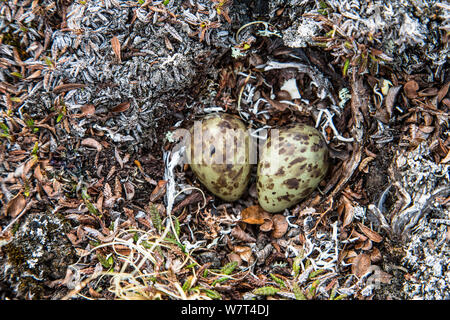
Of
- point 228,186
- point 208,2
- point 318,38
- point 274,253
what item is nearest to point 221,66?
point 208,2

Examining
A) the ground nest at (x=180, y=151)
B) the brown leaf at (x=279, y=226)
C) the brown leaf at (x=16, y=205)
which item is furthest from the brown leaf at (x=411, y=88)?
the brown leaf at (x=16, y=205)

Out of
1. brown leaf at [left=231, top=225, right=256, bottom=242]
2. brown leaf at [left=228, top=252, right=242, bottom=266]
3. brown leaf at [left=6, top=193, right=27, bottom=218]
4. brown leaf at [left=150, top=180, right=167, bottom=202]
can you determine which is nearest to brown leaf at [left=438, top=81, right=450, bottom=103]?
brown leaf at [left=231, top=225, right=256, bottom=242]

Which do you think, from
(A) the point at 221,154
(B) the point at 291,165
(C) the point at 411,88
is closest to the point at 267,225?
(B) the point at 291,165

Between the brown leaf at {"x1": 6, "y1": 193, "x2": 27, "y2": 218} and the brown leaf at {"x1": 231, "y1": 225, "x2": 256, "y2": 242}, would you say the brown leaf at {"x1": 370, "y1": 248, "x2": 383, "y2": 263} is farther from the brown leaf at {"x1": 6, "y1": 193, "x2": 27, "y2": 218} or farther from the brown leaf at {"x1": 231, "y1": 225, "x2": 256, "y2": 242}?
the brown leaf at {"x1": 6, "y1": 193, "x2": 27, "y2": 218}

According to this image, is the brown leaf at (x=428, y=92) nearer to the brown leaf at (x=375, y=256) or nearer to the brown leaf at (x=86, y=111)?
the brown leaf at (x=375, y=256)

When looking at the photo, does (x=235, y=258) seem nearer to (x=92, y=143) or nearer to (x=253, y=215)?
(x=253, y=215)

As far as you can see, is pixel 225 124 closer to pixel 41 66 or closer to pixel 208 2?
pixel 208 2

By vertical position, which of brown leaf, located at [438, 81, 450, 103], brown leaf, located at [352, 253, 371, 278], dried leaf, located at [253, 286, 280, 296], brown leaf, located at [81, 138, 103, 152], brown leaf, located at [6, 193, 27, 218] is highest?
brown leaf, located at [438, 81, 450, 103]
